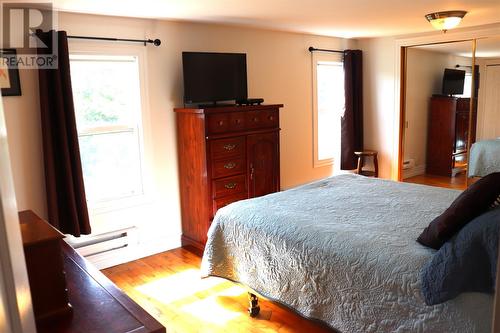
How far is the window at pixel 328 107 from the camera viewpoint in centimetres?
529

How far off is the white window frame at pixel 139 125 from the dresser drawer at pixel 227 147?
0.63 metres

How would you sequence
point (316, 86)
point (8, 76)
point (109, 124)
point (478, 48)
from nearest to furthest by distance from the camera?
point (8, 76), point (109, 124), point (478, 48), point (316, 86)

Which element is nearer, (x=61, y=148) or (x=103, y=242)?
(x=61, y=148)

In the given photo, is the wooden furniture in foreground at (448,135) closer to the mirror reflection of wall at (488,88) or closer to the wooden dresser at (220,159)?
the mirror reflection of wall at (488,88)

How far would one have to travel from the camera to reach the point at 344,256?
6.78 feet

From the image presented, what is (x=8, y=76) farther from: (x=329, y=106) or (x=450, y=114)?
(x=450, y=114)

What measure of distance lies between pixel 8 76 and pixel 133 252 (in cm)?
181

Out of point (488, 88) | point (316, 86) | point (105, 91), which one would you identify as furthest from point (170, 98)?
point (488, 88)

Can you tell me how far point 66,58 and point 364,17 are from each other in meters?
2.67

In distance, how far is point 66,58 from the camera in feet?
10.0

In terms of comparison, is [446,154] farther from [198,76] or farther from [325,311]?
[325,311]

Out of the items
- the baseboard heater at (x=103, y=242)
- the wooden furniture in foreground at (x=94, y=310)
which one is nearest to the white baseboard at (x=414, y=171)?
the baseboard heater at (x=103, y=242)

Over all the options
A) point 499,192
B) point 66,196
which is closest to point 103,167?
point 66,196

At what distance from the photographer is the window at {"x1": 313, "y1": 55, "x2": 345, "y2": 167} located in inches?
208
